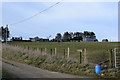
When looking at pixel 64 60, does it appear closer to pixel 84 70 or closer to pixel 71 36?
pixel 84 70

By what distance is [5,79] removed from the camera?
402 inches

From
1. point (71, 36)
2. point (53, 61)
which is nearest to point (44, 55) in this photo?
point (53, 61)

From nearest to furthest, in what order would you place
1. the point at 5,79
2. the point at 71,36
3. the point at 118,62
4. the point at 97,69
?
the point at 5,79
the point at 97,69
the point at 118,62
the point at 71,36

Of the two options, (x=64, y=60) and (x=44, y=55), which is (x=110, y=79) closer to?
(x=64, y=60)

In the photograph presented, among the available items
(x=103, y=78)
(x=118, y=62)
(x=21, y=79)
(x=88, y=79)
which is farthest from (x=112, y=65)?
(x=21, y=79)

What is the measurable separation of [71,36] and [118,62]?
6798 inches

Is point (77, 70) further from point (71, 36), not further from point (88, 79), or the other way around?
point (71, 36)

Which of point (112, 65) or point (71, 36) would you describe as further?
point (71, 36)

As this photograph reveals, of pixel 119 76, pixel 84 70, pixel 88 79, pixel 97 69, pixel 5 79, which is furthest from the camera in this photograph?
pixel 84 70

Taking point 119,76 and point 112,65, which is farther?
point 112,65

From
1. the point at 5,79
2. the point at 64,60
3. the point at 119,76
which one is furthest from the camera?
the point at 64,60

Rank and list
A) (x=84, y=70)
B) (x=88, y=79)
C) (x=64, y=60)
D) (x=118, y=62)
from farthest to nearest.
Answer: (x=64, y=60) < (x=118, y=62) < (x=84, y=70) < (x=88, y=79)

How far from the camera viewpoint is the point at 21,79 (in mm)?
10539

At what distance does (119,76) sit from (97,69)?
160 centimetres
